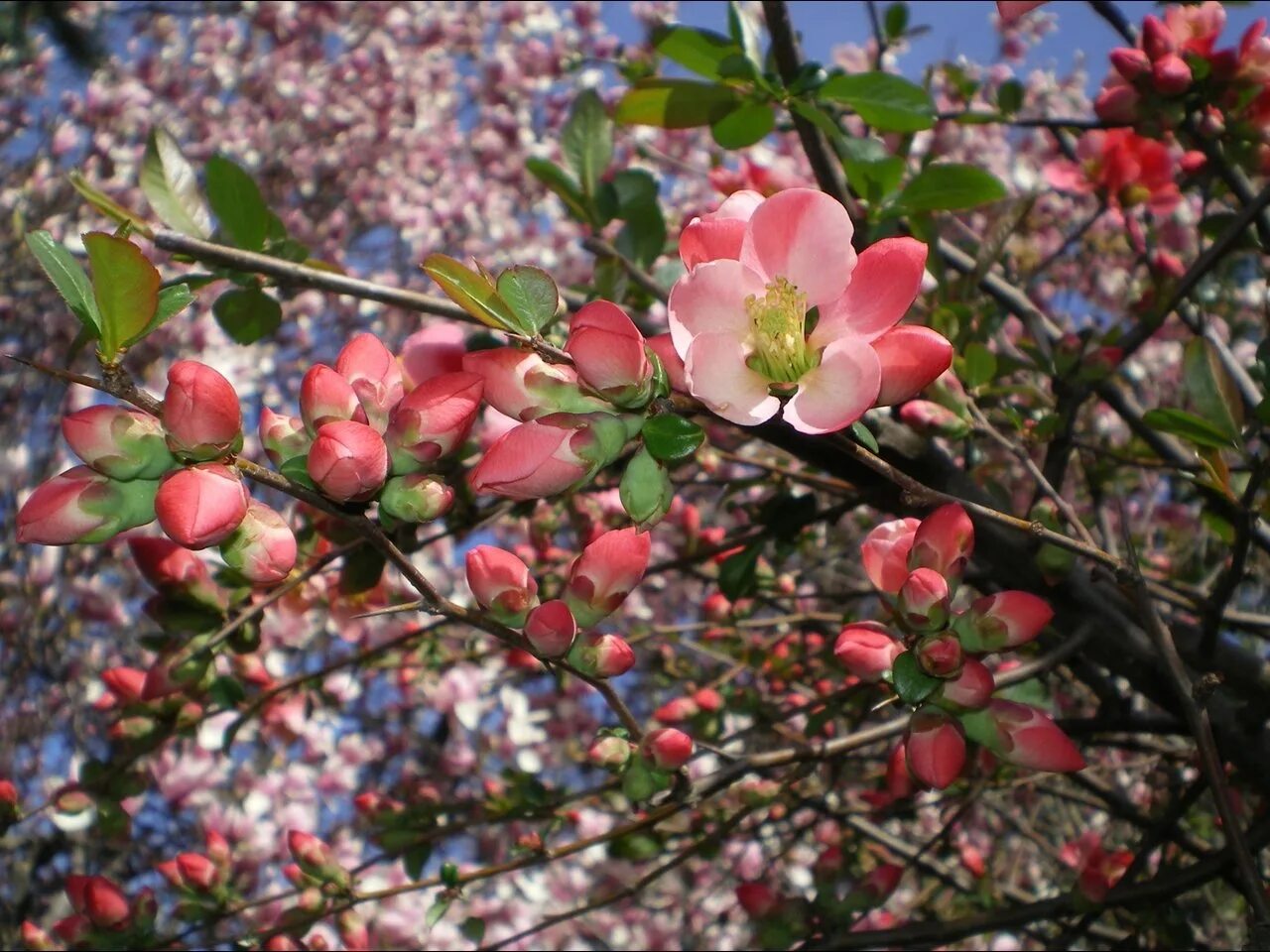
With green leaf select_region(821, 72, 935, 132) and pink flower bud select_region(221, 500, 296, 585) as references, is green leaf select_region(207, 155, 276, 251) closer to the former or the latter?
pink flower bud select_region(221, 500, 296, 585)

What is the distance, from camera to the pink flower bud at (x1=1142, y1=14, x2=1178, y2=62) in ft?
3.47

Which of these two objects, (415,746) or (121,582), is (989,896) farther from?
(121,582)

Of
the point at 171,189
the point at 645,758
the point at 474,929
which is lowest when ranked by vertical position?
the point at 474,929

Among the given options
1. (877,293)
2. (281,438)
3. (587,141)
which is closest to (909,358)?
(877,293)

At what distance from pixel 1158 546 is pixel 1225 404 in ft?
7.88

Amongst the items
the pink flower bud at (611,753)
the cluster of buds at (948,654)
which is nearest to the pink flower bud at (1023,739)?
the cluster of buds at (948,654)

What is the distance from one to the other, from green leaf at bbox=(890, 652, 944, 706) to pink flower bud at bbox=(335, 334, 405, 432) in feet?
1.15

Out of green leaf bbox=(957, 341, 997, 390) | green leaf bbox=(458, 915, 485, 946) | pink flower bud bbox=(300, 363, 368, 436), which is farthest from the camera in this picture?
green leaf bbox=(458, 915, 485, 946)

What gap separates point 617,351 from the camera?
0.51m

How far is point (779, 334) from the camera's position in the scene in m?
0.56

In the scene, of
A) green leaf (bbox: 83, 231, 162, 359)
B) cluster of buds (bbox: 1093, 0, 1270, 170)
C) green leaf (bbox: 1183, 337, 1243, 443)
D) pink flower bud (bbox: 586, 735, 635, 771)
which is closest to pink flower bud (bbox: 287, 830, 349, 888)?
pink flower bud (bbox: 586, 735, 635, 771)

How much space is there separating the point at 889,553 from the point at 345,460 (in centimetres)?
37

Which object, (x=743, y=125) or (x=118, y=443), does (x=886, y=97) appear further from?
(x=118, y=443)

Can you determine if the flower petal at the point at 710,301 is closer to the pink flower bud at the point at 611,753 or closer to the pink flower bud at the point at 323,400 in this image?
the pink flower bud at the point at 323,400
